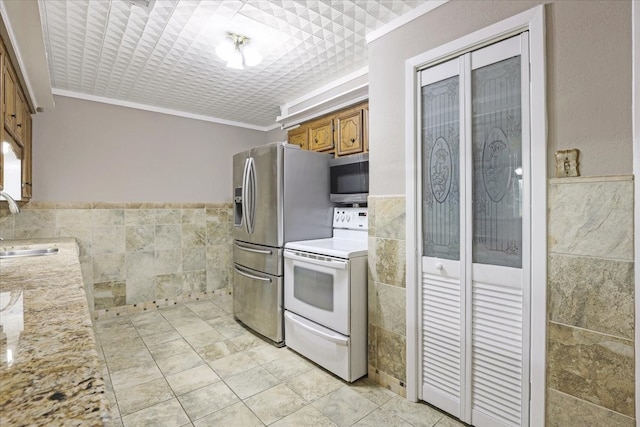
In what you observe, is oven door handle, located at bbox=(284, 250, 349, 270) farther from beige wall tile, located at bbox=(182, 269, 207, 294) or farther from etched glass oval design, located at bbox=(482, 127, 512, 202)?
beige wall tile, located at bbox=(182, 269, 207, 294)

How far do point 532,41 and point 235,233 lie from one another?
2.82 metres

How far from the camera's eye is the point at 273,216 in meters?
2.82

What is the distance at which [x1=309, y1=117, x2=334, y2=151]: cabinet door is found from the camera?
322 cm

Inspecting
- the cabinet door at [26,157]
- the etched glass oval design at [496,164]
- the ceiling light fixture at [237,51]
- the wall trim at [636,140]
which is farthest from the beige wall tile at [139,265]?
the wall trim at [636,140]

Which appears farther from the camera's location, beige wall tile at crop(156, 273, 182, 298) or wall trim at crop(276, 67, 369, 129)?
beige wall tile at crop(156, 273, 182, 298)

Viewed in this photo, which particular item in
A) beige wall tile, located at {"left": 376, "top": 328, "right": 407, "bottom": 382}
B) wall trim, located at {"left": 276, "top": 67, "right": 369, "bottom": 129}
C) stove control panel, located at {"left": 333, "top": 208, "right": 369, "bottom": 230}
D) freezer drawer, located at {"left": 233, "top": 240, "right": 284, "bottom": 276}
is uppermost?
wall trim, located at {"left": 276, "top": 67, "right": 369, "bottom": 129}

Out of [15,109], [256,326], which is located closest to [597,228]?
[256,326]

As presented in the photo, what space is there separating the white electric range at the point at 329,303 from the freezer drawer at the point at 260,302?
3.2 inches

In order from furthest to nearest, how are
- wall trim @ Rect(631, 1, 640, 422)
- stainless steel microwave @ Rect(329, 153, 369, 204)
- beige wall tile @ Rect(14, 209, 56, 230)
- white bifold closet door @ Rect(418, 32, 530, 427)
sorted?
beige wall tile @ Rect(14, 209, 56, 230), stainless steel microwave @ Rect(329, 153, 369, 204), white bifold closet door @ Rect(418, 32, 530, 427), wall trim @ Rect(631, 1, 640, 422)

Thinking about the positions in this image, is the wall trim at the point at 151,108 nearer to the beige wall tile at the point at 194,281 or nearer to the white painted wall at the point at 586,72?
the beige wall tile at the point at 194,281

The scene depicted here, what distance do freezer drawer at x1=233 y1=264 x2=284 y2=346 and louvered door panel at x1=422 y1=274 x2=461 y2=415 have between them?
1293mm

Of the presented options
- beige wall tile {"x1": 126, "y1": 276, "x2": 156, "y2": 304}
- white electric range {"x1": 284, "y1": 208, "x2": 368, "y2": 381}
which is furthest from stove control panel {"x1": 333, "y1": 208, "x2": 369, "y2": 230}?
beige wall tile {"x1": 126, "y1": 276, "x2": 156, "y2": 304}

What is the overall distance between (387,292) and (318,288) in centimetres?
54

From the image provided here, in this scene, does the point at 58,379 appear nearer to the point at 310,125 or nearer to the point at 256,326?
the point at 256,326
